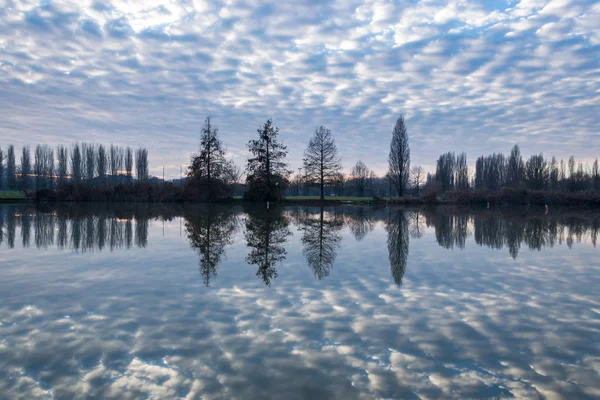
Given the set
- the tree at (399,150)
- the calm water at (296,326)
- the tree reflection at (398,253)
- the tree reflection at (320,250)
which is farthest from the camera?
the tree at (399,150)

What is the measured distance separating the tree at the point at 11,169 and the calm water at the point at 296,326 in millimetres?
87717

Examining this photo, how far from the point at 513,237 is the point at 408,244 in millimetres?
4568

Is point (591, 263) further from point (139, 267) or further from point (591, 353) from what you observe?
point (139, 267)

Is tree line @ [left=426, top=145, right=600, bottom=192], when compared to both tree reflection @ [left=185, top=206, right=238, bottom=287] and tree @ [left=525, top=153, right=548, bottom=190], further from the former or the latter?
tree reflection @ [left=185, top=206, right=238, bottom=287]

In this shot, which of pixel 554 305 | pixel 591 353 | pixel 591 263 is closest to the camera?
pixel 591 353

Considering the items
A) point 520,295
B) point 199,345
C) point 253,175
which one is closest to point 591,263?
point 520,295

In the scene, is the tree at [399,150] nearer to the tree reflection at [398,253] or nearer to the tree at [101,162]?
the tree reflection at [398,253]

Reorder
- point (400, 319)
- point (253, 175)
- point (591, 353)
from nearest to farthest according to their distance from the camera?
point (591, 353)
point (400, 319)
point (253, 175)

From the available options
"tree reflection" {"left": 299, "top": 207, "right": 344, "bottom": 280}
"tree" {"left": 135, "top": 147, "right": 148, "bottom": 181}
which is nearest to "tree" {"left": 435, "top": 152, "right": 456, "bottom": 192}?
"tree" {"left": 135, "top": 147, "right": 148, "bottom": 181}

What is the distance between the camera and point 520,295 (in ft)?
20.5

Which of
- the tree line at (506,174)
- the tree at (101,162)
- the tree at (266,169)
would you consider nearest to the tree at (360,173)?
the tree line at (506,174)

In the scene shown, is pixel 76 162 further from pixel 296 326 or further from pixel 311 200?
pixel 296 326

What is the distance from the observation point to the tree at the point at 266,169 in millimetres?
45250

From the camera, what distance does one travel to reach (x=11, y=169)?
3199 inches
